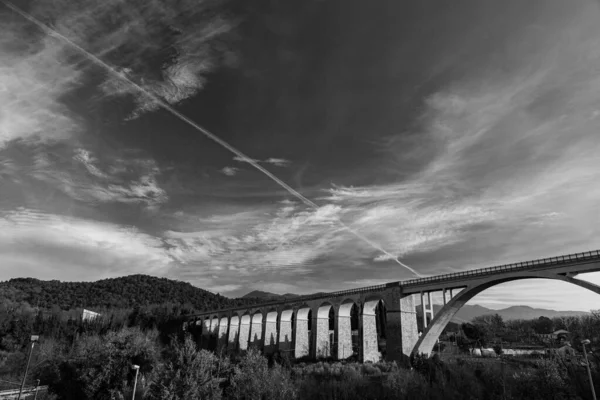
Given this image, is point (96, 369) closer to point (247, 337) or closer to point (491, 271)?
point (491, 271)

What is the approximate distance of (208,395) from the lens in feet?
71.9

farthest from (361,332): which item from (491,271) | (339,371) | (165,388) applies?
(165,388)

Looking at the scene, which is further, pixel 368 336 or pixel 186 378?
pixel 368 336

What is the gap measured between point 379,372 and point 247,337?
5099cm

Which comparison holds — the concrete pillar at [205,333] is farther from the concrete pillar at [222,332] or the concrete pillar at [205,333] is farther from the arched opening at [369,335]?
the arched opening at [369,335]

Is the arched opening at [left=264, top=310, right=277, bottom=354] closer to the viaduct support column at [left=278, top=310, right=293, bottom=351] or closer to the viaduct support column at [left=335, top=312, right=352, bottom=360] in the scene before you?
the viaduct support column at [left=278, top=310, right=293, bottom=351]

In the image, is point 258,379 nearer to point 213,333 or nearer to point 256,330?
point 256,330

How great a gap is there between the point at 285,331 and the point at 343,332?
678 inches

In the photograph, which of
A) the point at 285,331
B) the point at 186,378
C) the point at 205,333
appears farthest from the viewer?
the point at 205,333

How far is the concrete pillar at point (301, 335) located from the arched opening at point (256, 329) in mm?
18348

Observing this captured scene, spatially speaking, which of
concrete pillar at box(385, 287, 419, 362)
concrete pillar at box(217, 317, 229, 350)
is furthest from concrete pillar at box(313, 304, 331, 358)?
concrete pillar at box(217, 317, 229, 350)

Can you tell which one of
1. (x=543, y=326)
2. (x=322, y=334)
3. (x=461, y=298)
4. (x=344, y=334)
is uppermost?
(x=461, y=298)

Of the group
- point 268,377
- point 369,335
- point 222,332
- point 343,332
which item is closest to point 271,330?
point 343,332

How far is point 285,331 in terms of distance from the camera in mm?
72062
